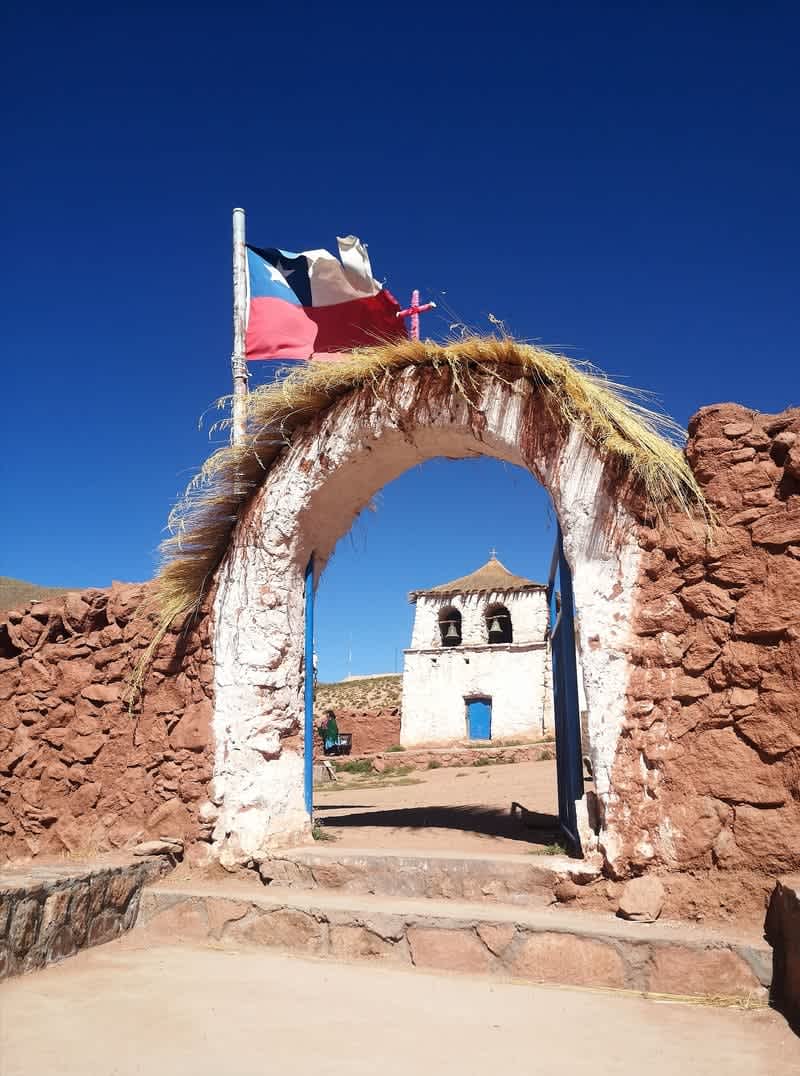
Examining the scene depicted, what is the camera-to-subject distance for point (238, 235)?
7281 millimetres

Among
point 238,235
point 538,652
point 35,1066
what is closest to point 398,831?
point 35,1066

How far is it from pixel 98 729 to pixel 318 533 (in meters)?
1.85

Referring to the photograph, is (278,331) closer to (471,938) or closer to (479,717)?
(471,938)

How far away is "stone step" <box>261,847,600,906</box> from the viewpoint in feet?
12.1

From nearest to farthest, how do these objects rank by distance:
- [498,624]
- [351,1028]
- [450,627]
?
[351,1028], [498,624], [450,627]

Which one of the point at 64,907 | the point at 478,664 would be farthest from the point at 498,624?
the point at 64,907

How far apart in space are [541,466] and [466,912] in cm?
215

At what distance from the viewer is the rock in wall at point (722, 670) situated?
10.7 feet

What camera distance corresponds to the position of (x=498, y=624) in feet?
79.7

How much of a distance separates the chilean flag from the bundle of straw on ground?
2.16 metres

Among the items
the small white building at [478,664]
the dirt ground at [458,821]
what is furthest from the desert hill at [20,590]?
the dirt ground at [458,821]

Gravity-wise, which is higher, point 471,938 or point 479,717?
point 479,717

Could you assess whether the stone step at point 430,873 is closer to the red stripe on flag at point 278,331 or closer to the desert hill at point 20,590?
the red stripe on flag at point 278,331

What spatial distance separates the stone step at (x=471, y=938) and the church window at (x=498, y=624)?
20121 mm
